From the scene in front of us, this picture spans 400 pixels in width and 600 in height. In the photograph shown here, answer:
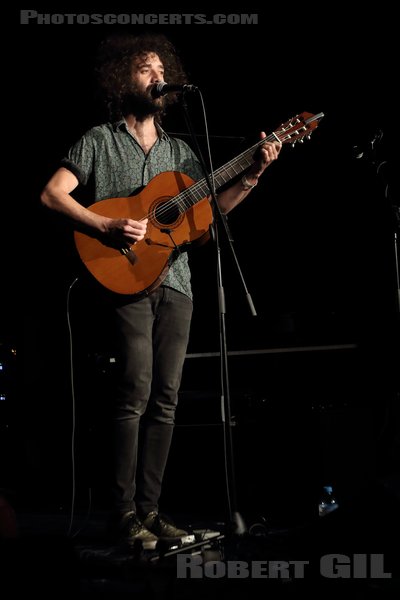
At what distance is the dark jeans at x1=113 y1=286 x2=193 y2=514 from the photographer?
317 centimetres

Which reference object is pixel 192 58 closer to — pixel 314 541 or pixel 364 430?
pixel 364 430

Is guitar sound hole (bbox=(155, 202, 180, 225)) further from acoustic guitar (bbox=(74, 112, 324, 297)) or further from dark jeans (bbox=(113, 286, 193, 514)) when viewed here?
dark jeans (bbox=(113, 286, 193, 514))

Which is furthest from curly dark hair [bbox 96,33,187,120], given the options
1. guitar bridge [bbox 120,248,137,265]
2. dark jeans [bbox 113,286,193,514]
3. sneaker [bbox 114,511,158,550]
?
sneaker [bbox 114,511,158,550]

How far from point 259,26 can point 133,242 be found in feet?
8.13

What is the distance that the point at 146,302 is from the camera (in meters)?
3.25

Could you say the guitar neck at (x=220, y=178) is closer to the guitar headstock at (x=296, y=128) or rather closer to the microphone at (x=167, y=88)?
the guitar headstock at (x=296, y=128)

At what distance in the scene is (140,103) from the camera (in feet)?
11.2

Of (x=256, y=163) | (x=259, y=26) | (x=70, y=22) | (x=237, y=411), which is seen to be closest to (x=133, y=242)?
(x=256, y=163)

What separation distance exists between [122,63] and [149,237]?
36.7 inches
